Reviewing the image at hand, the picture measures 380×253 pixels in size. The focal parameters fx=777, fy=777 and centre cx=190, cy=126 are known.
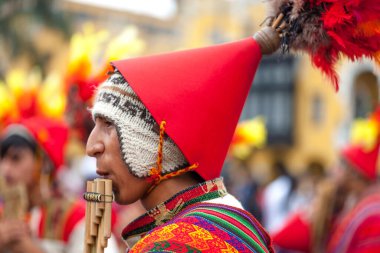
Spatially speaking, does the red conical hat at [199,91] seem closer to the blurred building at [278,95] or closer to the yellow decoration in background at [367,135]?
the yellow decoration in background at [367,135]

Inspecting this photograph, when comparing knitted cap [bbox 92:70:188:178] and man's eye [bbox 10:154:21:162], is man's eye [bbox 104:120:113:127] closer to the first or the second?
knitted cap [bbox 92:70:188:178]

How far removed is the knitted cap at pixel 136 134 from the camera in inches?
98.0

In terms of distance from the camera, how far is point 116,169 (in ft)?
8.20

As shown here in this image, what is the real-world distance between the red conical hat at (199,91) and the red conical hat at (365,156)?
3.58 metres

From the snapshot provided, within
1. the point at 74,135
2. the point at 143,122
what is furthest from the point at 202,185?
the point at 74,135

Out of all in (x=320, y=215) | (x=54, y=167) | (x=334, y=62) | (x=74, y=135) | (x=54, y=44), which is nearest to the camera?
(x=334, y=62)

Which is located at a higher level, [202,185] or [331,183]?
[331,183]

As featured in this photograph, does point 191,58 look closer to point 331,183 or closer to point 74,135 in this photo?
point 74,135

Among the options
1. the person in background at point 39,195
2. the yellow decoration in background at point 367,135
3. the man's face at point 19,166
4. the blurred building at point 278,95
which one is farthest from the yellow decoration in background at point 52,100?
the blurred building at point 278,95

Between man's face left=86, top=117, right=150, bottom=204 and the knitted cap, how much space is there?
24 mm

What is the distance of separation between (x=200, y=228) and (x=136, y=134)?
399 mm

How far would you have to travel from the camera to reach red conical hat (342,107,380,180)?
19.7 feet

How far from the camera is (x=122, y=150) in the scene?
8.17ft

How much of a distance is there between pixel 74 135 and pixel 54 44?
67.6ft
